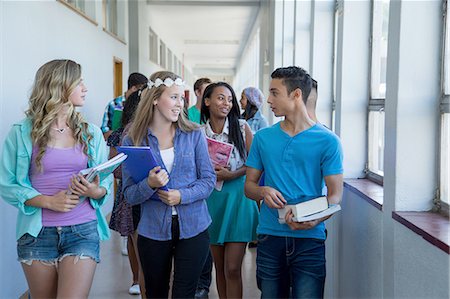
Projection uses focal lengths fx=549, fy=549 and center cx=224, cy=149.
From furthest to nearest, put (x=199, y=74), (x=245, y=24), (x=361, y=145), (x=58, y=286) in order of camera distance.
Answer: (x=199, y=74), (x=245, y=24), (x=361, y=145), (x=58, y=286)

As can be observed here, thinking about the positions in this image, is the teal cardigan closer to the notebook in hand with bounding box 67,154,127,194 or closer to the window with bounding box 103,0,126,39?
the notebook in hand with bounding box 67,154,127,194

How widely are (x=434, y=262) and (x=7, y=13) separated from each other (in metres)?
3.16

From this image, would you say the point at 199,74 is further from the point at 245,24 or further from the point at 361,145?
the point at 361,145

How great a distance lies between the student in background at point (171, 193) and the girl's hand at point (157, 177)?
3 centimetres

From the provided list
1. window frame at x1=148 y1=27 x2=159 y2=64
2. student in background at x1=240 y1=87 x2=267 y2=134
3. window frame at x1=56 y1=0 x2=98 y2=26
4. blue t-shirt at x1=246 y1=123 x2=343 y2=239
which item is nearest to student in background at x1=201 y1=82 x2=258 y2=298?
blue t-shirt at x1=246 y1=123 x2=343 y2=239

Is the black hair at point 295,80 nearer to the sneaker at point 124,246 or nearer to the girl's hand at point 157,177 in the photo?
the girl's hand at point 157,177

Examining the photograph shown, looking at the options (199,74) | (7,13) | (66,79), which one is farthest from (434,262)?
(199,74)

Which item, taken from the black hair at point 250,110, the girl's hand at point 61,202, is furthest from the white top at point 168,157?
the black hair at point 250,110

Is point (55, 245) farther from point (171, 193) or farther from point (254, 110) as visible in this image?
point (254, 110)

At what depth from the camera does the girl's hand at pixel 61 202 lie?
2.33 m

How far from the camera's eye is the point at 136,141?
2.62 metres

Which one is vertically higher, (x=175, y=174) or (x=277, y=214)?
(x=175, y=174)

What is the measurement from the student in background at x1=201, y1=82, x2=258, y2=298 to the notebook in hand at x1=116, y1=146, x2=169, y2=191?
0.81m

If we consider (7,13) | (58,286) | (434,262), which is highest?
(7,13)
